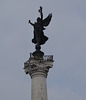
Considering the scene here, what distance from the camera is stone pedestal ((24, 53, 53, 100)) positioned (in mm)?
29750

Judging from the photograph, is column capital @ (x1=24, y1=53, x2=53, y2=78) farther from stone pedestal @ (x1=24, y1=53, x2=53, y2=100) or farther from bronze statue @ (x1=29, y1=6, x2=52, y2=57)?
bronze statue @ (x1=29, y1=6, x2=52, y2=57)

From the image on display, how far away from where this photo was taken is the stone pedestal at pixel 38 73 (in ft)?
97.6

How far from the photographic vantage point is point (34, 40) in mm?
34719

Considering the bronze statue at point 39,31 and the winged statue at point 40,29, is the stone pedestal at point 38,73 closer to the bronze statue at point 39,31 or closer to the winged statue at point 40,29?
the bronze statue at point 39,31

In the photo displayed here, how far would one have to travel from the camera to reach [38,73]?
99.9 feet

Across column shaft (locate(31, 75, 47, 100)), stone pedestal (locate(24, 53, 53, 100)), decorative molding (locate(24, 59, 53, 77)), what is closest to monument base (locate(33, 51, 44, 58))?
stone pedestal (locate(24, 53, 53, 100))

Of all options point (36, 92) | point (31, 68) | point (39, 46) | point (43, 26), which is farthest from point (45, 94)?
point (43, 26)

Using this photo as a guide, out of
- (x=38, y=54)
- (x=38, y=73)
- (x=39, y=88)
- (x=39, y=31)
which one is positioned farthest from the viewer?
(x=39, y=31)

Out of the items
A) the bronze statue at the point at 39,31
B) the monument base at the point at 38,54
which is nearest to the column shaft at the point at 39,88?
the monument base at the point at 38,54

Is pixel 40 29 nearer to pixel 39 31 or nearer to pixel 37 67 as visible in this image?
pixel 39 31

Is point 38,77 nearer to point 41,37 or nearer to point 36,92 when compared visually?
point 36,92

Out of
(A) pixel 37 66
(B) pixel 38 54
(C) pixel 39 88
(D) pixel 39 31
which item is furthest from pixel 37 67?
(D) pixel 39 31

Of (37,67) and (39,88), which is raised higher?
(37,67)

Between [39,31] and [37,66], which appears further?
[39,31]
